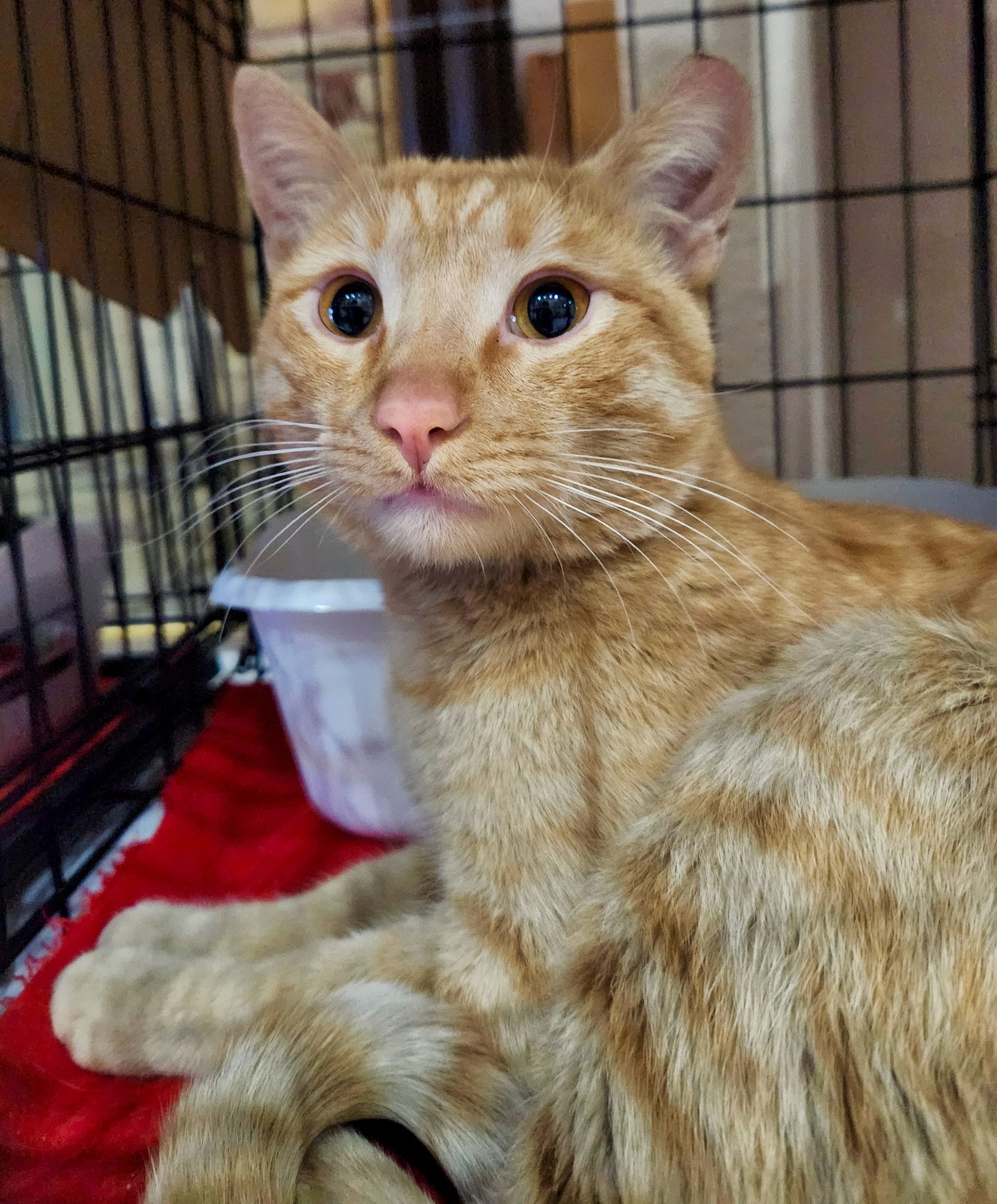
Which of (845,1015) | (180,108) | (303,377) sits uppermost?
(180,108)

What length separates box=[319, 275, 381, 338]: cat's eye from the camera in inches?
41.4

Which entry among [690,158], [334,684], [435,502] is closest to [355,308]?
[435,502]

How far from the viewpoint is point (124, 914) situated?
1.23 meters

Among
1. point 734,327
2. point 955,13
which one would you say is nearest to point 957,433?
point 734,327

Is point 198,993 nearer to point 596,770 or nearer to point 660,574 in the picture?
point 596,770

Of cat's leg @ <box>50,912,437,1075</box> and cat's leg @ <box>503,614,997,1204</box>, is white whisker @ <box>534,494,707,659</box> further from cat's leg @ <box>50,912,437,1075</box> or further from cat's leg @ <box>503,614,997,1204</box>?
cat's leg @ <box>50,912,437,1075</box>

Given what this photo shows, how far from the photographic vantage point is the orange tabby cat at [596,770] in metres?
0.72

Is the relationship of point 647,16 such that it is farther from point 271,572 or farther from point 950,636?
point 950,636

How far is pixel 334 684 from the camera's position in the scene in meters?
1.40

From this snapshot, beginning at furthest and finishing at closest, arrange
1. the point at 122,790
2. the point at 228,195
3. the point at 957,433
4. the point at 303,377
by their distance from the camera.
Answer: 1. the point at 957,433
2. the point at 228,195
3. the point at 122,790
4. the point at 303,377

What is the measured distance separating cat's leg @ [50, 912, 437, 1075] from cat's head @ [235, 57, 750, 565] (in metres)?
0.43

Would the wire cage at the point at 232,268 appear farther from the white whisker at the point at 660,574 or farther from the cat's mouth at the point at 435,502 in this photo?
the white whisker at the point at 660,574

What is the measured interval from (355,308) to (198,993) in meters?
0.79

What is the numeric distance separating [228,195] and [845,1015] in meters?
1.95
